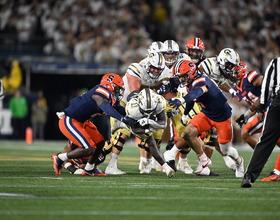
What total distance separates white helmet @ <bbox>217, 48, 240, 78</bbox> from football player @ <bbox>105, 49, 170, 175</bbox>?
838 mm

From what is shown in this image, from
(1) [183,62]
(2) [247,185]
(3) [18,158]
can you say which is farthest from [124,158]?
(2) [247,185]

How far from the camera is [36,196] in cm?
697

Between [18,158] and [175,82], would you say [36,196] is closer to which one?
[175,82]

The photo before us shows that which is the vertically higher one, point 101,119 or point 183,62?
point 183,62

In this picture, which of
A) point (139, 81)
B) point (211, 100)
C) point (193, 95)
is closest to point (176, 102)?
point (193, 95)

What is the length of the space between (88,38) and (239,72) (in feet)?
37.4

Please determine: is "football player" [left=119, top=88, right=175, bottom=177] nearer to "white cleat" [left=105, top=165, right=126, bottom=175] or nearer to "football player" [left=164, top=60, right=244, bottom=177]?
"football player" [left=164, top=60, right=244, bottom=177]

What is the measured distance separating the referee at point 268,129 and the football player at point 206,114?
1946 mm

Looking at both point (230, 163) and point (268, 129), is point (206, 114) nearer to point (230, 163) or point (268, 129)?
point (230, 163)

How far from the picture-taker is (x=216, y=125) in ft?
33.3

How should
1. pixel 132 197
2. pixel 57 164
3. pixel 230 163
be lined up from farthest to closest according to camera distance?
pixel 230 163 < pixel 57 164 < pixel 132 197

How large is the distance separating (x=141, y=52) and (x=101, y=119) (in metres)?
10.7

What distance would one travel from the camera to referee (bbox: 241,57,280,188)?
7.80m

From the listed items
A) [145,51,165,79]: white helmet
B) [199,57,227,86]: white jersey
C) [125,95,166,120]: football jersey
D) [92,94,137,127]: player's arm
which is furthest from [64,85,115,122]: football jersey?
[199,57,227,86]: white jersey
